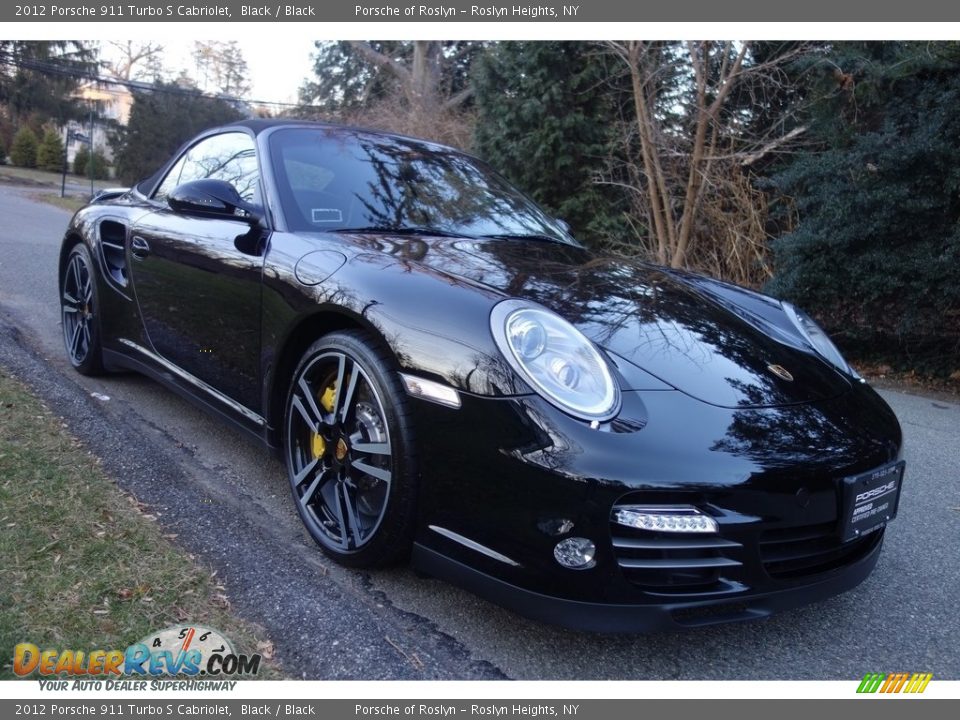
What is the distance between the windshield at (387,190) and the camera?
3016mm

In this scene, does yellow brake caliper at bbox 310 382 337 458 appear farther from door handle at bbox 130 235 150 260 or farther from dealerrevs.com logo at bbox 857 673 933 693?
dealerrevs.com logo at bbox 857 673 933 693

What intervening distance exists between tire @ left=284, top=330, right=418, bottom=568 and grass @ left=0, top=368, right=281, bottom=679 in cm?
40

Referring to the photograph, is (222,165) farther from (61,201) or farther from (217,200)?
(61,201)

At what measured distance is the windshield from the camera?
3016mm

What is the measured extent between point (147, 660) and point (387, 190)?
77.3 inches

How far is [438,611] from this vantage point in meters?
Answer: 2.32

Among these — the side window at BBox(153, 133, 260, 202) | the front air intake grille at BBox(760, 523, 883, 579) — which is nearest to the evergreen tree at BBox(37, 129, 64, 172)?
the side window at BBox(153, 133, 260, 202)

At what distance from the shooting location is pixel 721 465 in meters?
1.95

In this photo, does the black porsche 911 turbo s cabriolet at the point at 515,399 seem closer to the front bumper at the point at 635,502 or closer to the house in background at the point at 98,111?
the front bumper at the point at 635,502

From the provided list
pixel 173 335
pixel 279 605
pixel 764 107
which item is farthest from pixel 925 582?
pixel 764 107

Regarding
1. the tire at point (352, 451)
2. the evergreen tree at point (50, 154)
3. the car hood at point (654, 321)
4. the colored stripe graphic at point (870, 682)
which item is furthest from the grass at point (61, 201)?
the colored stripe graphic at point (870, 682)

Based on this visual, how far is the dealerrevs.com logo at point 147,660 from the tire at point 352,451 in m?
0.49

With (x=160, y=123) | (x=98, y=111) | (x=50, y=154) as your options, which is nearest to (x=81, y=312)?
(x=160, y=123)

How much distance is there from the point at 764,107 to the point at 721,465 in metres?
7.99
